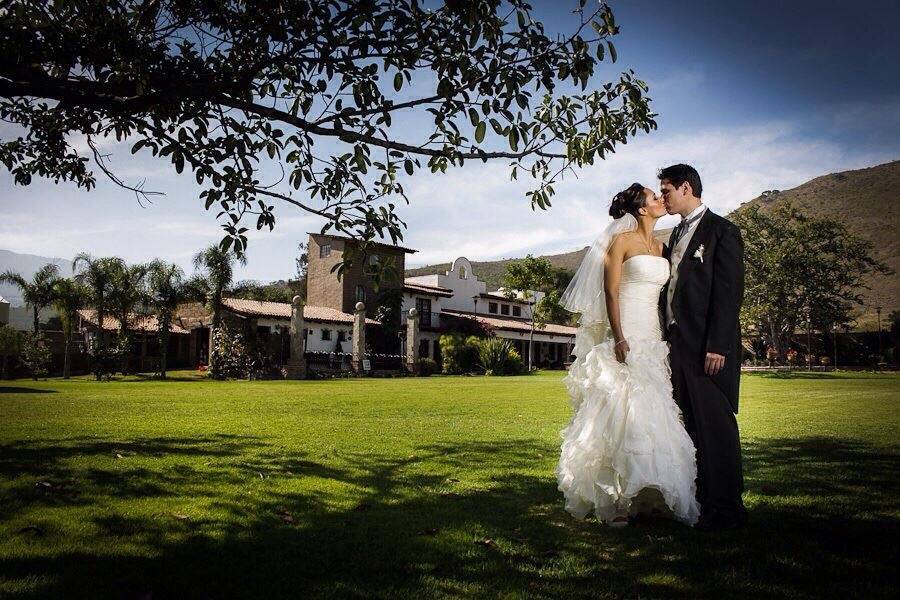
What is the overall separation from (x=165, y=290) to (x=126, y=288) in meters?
2.33

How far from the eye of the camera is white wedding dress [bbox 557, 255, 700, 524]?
4.20 m

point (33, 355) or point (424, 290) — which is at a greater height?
point (424, 290)

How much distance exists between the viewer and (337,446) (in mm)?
7523

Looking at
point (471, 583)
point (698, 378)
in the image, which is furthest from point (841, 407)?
point (471, 583)

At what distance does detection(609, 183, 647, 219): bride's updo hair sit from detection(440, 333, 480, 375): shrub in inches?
1344

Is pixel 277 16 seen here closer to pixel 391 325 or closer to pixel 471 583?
pixel 471 583

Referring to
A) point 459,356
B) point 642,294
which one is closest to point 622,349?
point 642,294

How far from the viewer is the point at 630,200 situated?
16.0ft

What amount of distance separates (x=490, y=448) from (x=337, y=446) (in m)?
1.95

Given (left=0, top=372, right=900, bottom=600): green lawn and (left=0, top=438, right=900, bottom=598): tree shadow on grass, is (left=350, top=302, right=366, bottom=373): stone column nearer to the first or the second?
(left=0, top=372, right=900, bottom=600): green lawn

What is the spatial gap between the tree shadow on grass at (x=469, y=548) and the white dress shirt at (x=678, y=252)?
1.63 metres

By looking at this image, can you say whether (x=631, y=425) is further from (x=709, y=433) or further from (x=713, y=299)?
(x=713, y=299)

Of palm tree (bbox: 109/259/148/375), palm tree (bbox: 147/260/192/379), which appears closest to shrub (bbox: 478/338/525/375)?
palm tree (bbox: 147/260/192/379)

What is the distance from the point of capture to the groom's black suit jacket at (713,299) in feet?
14.5
